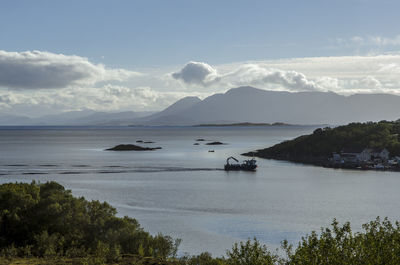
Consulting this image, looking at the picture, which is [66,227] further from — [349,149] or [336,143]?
[336,143]

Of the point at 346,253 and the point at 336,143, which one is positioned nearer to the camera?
the point at 346,253

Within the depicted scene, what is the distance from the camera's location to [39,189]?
129ft

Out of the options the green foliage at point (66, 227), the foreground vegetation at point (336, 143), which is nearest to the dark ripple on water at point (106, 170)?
the foreground vegetation at point (336, 143)

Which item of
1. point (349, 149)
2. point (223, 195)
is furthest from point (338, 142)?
point (223, 195)

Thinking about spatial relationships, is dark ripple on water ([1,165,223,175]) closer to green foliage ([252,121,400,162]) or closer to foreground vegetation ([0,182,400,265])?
green foliage ([252,121,400,162])

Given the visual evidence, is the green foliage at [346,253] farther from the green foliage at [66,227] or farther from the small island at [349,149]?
the small island at [349,149]

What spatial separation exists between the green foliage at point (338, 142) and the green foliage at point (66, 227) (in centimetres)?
11608

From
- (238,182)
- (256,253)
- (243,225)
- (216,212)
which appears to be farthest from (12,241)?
(238,182)

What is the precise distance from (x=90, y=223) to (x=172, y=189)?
46.6 meters

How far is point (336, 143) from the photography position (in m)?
153

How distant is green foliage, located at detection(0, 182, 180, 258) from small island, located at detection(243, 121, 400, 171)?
10297cm

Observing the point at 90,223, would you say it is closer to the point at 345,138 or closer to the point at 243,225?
the point at 243,225

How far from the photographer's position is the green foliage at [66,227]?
32225mm

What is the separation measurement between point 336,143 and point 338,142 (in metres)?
0.79
